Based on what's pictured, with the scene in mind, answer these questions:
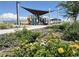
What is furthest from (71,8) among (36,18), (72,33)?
(36,18)

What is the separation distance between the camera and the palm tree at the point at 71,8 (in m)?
2.47

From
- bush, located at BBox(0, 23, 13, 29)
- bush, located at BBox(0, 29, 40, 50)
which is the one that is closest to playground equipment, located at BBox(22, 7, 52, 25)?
bush, located at BBox(0, 29, 40, 50)

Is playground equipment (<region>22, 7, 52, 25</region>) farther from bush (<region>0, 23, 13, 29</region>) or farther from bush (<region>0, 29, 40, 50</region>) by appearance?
bush (<region>0, 23, 13, 29</region>)

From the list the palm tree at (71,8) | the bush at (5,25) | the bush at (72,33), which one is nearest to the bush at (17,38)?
the bush at (5,25)

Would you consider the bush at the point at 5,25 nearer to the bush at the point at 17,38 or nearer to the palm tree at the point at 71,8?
the bush at the point at 17,38

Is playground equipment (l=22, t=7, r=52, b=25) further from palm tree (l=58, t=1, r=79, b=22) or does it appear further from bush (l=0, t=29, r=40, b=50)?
palm tree (l=58, t=1, r=79, b=22)

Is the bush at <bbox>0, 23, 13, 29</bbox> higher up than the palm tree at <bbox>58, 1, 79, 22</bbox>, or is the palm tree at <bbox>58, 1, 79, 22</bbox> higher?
the palm tree at <bbox>58, 1, 79, 22</bbox>

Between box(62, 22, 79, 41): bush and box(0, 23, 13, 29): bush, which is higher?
box(0, 23, 13, 29): bush

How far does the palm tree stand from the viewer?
2473 mm

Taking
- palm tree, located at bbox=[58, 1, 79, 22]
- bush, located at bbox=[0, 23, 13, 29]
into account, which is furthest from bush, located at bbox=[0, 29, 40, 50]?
palm tree, located at bbox=[58, 1, 79, 22]

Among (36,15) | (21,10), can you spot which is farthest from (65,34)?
(21,10)

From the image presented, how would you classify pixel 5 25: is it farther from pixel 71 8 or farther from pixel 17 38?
pixel 71 8

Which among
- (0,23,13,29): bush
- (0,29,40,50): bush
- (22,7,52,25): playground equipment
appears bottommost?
(0,29,40,50): bush

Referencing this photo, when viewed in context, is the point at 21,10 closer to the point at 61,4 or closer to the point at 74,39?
the point at 61,4
